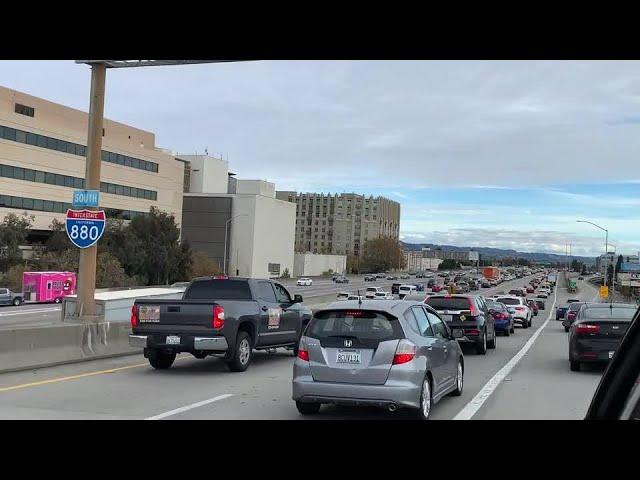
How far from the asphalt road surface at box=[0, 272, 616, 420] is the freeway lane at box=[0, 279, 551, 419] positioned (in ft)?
0.05

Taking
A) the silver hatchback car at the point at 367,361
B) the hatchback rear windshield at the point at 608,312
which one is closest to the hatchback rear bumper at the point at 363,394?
the silver hatchback car at the point at 367,361

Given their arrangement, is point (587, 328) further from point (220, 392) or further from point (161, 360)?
point (161, 360)

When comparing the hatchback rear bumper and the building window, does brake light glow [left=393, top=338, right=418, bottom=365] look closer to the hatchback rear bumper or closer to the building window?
the hatchback rear bumper

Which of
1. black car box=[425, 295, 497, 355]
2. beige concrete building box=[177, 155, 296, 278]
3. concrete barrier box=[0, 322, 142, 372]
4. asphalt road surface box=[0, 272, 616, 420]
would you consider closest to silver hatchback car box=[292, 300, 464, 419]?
asphalt road surface box=[0, 272, 616, 420]

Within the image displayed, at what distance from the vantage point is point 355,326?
9336 millimetres

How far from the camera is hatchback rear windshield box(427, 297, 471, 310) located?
63.3 feet

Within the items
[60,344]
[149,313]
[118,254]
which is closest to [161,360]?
[149,313]

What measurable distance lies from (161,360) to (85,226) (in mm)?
3951

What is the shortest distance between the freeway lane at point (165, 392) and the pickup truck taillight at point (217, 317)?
38.8 inches

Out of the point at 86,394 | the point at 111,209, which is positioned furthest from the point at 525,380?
the point at 111,209

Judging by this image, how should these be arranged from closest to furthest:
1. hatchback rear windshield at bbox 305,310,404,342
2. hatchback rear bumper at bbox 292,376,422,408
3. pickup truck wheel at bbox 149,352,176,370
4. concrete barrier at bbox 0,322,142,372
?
hatchback rear bumper at bbox 292,376,422,408, hatchback rear windshield at bbox 305,310,404,342, concrete barrier at bbox 0,322,142,372, pickup truck wheel at bbox 149,352,176,370
